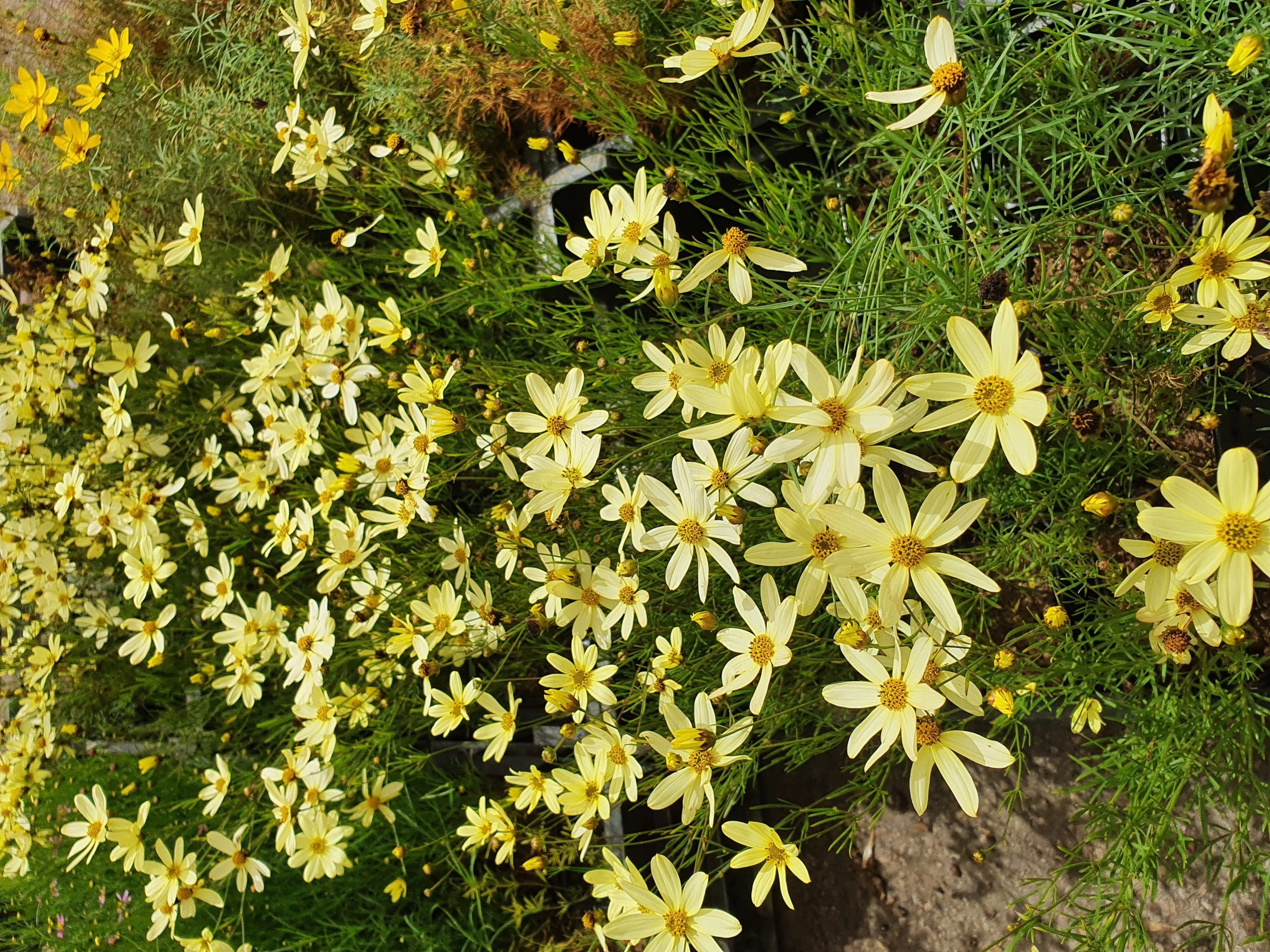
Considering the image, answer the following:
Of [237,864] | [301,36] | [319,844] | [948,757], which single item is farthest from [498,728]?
[301,36]

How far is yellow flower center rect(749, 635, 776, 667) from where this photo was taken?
1.01m

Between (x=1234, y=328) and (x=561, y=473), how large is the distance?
0.86 metres

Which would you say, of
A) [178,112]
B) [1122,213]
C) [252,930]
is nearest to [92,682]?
[252,930]

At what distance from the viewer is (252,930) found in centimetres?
174

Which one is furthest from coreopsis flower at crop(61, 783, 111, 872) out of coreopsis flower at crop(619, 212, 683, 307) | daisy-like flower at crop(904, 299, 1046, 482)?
daisy-like flower at crop(904, 299, 1046, 482)

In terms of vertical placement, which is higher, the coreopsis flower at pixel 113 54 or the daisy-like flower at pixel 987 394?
the coreopsis flower at pixel 113 54

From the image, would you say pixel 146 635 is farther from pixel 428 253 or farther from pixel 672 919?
pixel 672 919

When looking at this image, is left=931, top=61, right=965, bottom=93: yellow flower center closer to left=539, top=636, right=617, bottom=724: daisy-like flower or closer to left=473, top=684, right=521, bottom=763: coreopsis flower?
left=539, top=636, right=617, bottom=724: daisy-like flower

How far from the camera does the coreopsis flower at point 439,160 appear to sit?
5.18 ft

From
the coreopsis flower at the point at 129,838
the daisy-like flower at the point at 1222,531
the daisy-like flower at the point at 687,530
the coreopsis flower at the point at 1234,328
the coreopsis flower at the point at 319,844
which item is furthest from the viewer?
the coreopsis flower at the point at 129,838

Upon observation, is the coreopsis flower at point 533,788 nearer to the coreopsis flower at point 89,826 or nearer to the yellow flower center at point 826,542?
the yellow flower center at point 826,542

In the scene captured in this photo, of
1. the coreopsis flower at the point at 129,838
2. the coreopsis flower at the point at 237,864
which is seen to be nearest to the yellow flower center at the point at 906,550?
the coreopsis flower at the point at 237,864

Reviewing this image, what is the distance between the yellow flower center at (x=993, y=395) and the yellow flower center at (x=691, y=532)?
398mm

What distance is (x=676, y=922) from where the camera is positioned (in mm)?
1091
